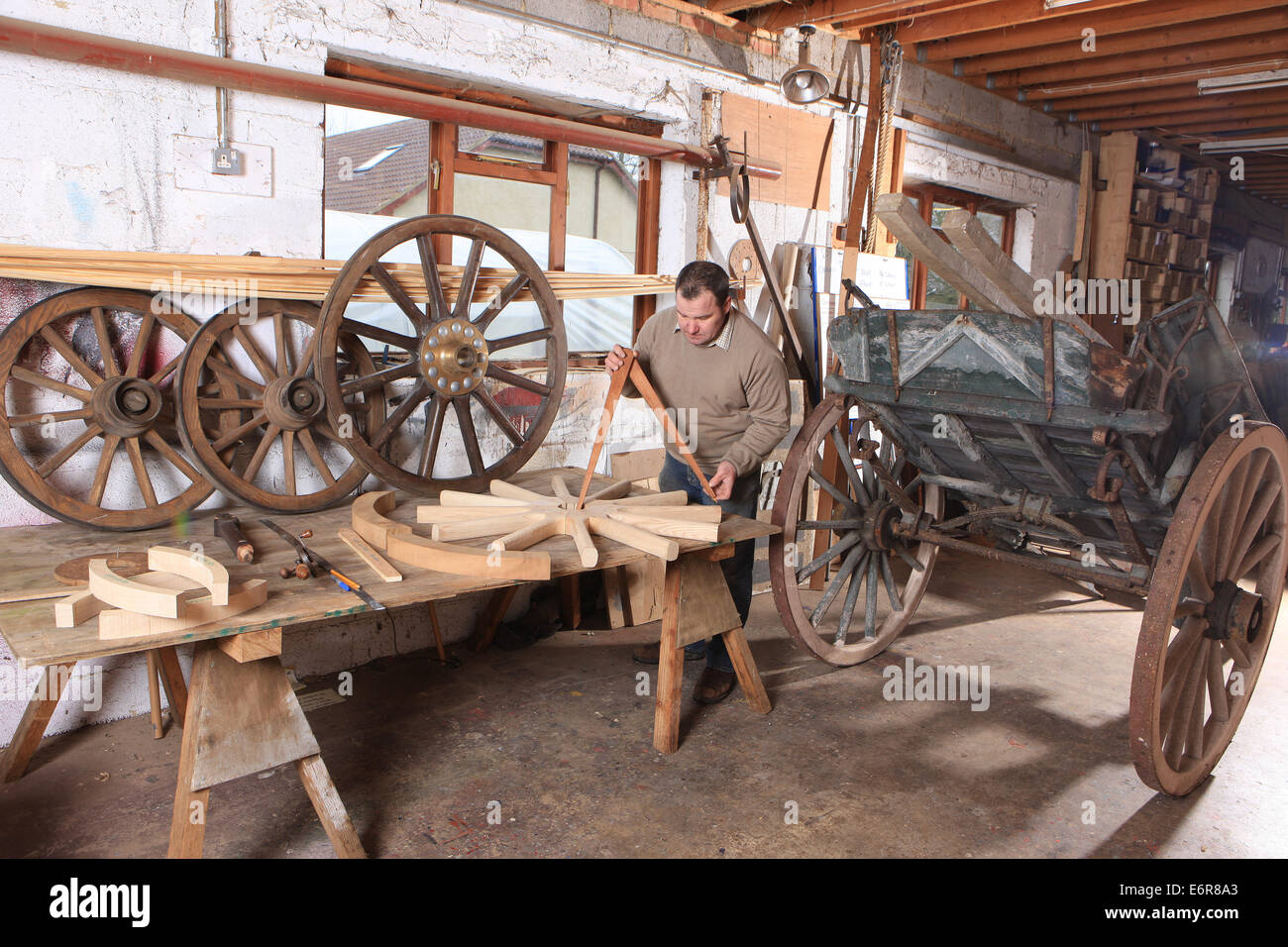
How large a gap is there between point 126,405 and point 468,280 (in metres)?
1.24

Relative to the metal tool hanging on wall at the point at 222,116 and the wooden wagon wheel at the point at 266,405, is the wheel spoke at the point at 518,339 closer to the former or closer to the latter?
the wooden wagon wheel at the point at 266,405

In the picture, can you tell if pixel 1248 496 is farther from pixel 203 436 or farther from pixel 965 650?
pixel 203 436

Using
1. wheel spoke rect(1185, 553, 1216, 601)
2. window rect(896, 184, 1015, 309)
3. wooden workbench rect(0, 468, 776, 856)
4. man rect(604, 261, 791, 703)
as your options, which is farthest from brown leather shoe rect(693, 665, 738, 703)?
window rect(896, 184, 1015, 309)

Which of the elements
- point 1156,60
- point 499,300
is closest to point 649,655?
point 499,300

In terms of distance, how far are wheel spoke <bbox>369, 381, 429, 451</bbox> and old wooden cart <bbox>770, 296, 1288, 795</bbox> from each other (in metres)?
1.40

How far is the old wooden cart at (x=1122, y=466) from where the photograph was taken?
2.68m

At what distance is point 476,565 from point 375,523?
1.50 ft

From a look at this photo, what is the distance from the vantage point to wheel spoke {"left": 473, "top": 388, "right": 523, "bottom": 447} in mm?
3631

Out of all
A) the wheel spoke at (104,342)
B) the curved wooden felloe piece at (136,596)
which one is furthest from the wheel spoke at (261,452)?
the curved wooden felloe piece at (136,596)

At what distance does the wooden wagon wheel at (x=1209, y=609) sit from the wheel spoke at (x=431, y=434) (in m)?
2.43

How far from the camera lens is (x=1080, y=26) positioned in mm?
5090

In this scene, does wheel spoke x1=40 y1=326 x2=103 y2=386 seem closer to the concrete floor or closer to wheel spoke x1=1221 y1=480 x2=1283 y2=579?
the concrete floor

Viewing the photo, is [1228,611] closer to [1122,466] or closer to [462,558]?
[1122,466]
